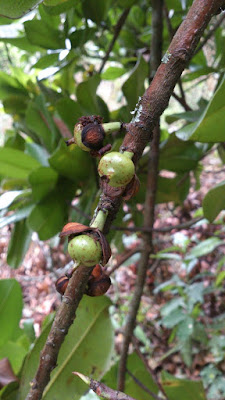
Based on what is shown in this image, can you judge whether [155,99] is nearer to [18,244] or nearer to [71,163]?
[71,163]

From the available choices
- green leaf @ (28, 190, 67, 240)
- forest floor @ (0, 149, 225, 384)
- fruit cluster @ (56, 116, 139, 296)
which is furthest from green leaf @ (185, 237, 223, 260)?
fruit cluster @ (56, 116, 139, 296)

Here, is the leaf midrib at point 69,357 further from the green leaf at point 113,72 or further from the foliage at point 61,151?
the green leaf at point 113,72

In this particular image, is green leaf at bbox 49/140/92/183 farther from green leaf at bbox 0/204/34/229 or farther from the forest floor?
the forest floor

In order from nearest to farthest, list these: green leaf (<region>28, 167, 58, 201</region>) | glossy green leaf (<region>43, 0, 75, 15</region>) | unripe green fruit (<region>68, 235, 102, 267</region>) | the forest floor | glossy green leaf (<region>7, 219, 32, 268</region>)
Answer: unripe green fruit (<region>68, 235, 102, 267</region>) → glossy green leaf (<region>43, 0, 75, 15</region>) → green leaf (<region>28, 167, 58, 201</region>) → glossy green leaf (<region>7, 219, 32, 268</region>) → the forest floor

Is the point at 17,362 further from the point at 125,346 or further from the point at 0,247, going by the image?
the point at 0,247

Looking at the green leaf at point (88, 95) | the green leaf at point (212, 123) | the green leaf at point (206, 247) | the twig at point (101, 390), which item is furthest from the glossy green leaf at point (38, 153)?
the green leaf at point (206, 247)

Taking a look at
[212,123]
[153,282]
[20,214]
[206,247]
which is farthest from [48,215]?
[153,282]

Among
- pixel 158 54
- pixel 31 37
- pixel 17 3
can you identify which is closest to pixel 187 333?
pixel 158 54

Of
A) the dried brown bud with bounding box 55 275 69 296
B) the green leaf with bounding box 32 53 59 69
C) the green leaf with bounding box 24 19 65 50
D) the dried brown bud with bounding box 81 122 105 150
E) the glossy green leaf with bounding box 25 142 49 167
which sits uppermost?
the green leaf with bounding box 24 19 65 50
